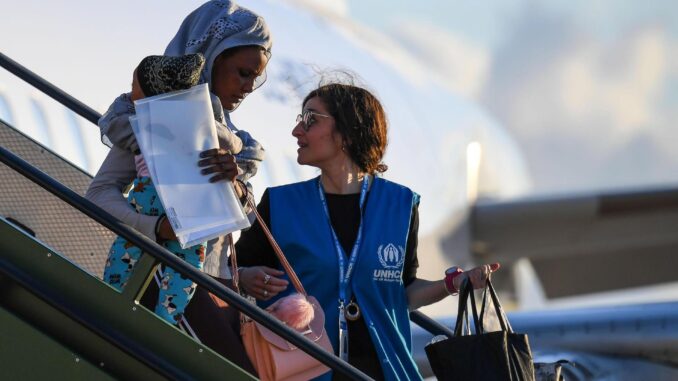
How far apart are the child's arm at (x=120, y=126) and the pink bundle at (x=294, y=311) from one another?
567 mm

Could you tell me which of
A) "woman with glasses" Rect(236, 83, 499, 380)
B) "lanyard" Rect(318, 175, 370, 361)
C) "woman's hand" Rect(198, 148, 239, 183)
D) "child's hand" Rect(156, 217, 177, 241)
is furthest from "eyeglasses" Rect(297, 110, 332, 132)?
"child's hand" Rect(156, 217, 177, 241)

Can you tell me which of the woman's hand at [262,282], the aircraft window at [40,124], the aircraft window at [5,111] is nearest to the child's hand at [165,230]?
the woman's hand at [262,282]

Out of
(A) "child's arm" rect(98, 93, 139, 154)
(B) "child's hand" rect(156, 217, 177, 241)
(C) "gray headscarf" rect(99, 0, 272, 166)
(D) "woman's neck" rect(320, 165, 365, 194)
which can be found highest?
(C) "gray headscarf" rect(99, 0, 272, 166)

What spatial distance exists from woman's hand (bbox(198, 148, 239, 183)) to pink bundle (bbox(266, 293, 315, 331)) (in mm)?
382

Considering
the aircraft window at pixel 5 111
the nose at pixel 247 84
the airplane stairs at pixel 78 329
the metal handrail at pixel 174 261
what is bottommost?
the airplane stairs at pixel 78 329

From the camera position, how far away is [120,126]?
3.77m

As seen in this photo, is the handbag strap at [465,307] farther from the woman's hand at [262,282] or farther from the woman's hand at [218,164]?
the woman's hand at [218,164]

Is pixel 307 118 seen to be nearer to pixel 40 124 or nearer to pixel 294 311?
pixel 294 311

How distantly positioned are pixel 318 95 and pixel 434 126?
35.9 ft

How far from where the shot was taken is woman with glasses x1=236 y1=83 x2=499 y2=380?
4.08 meters

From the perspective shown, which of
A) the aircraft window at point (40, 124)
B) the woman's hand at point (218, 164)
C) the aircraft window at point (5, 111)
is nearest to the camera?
the woman's hand at point (218, 164)

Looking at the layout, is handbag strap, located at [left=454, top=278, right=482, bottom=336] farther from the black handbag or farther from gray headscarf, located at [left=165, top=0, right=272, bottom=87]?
gray headscarf, located at [left=165, top=0, right=272, bottom=87]

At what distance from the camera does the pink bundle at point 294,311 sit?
12.6 ft

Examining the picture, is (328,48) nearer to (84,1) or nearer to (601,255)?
(84,1)
